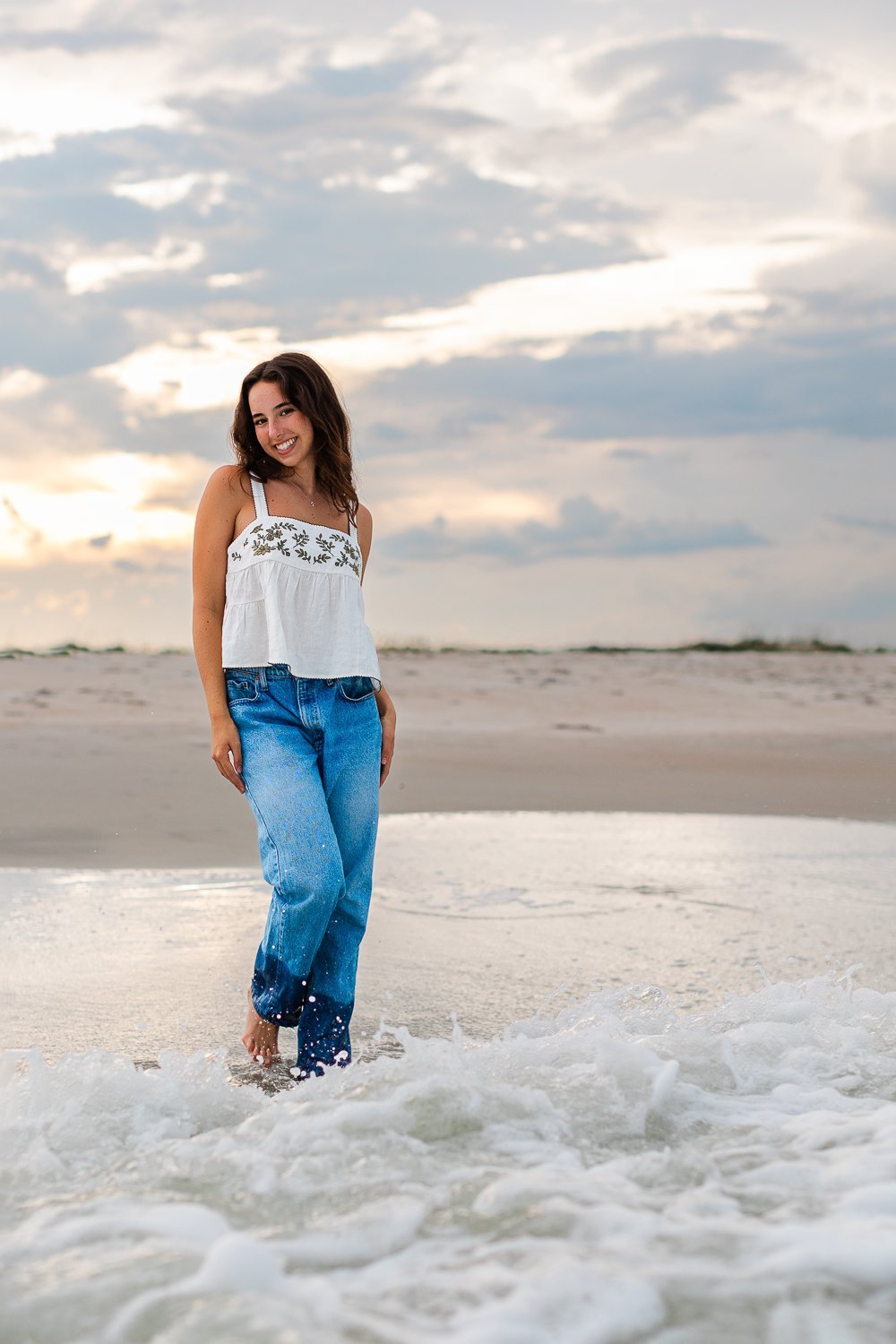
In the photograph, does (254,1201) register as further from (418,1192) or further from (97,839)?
(97,839)

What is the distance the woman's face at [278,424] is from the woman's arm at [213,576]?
0.15m

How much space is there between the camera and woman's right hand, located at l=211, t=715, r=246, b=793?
367 cm

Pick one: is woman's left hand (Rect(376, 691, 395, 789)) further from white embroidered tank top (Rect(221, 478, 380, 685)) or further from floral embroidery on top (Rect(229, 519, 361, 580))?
floral embroidery on top (Rect(229, 519, 361, 580))

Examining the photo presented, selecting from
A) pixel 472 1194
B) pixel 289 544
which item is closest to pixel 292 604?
pixel 289 544

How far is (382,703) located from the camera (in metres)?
4.05

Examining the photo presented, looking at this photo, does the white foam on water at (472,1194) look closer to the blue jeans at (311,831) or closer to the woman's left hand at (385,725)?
the blue jeans at (311,831)

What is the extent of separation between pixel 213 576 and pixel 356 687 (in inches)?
20.6

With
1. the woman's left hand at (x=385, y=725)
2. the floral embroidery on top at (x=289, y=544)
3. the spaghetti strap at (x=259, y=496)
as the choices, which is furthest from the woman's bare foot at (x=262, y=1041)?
Result: the spaghetti strap at (x=259, y=496)

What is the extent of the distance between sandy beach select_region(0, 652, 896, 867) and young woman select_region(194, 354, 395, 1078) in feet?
10.9

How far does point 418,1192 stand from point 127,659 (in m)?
15.2

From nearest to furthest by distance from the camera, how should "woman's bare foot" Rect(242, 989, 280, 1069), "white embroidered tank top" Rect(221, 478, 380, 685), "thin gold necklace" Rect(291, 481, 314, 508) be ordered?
"white embroidered tank top" Rect(221, 478, 380, 685) → "woman's bare foot" Rect(242, 989, 280, 1069) → "thin gold necklace" Rect(291, 481, 314, 508)

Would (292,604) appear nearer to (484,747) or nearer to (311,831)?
(311,831)

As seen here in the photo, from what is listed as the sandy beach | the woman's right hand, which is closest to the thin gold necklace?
the woman's right hand

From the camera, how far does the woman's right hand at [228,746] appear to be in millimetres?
3670
